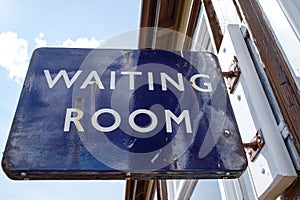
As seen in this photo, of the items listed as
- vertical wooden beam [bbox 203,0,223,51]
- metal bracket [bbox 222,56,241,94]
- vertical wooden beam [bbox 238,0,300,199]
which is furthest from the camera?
vertical wooden beam [bbox 203,0,223,51]

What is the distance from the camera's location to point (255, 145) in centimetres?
74

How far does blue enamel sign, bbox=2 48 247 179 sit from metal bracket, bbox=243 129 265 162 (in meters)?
0.05

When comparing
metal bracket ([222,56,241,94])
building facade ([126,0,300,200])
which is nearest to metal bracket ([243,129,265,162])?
building facade ([126,0,300,200])

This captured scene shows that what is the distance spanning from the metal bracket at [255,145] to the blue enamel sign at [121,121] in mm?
45

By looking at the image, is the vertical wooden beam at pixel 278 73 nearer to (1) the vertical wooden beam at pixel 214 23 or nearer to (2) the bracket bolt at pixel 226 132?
(2) the bracket bolt at pixel 226 132

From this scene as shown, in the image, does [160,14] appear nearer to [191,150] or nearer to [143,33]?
[143,33]

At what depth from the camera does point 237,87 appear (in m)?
0.88

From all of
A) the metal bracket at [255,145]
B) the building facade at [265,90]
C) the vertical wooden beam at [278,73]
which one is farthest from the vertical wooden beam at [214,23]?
the metal bracket at [255,145]

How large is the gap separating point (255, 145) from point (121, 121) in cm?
Answer: 32

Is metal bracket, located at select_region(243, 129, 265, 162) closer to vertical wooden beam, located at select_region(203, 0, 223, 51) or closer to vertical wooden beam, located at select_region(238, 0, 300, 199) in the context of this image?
vertical wooden beam, located at select_region(238, 0, 300, 199)

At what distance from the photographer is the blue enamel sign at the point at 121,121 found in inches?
25.9

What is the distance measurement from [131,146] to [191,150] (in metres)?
0.13

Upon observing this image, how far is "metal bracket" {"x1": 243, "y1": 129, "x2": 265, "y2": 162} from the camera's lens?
715 millimetres

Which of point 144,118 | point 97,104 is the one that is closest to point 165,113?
point 144,118
